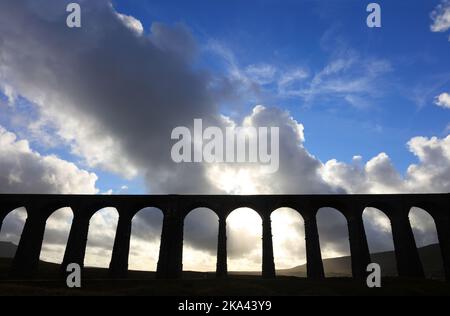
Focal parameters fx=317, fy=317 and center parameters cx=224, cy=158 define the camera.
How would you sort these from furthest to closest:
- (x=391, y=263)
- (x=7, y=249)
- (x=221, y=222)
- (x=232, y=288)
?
(x=7, y=249), (x=391, y=263), (x=221, y=222), (x=232, y=288)

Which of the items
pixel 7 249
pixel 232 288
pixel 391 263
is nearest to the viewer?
pixel 232 288

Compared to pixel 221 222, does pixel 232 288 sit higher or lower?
lower

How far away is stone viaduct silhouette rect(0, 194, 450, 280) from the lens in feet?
96.6

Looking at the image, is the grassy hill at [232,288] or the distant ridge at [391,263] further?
the distant ridge at [391,263]

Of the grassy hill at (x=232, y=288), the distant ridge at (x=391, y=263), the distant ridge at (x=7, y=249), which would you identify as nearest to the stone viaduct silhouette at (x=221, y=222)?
the grassy hill at (x=232, y=288)

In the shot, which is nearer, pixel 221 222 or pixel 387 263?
pixel 221 222

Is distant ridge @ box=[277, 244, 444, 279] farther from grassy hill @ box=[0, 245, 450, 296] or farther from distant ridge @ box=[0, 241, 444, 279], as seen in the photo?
grassy hill @ box=[0, 245, 450, 296]

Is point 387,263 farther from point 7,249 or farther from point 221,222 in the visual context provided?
point 7,249

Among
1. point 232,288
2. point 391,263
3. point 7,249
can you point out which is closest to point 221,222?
point 232,288

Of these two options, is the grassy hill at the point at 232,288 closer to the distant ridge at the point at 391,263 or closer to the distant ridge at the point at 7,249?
the distant ridge at the point at 391,263

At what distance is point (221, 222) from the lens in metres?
30.6

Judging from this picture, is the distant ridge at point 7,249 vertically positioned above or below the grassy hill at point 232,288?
above

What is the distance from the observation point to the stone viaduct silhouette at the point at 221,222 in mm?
29438
